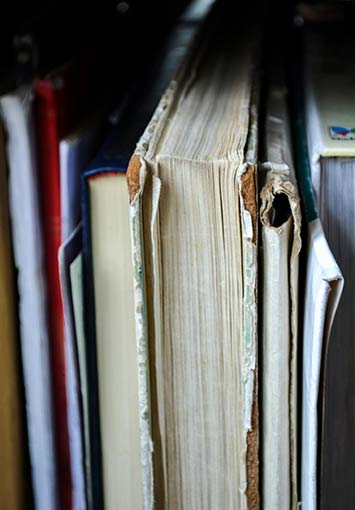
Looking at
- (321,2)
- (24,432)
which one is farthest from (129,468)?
(321,2)

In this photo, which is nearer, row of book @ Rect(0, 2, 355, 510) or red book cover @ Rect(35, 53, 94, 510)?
row of book @ Rect(0, 2, 355, 510)

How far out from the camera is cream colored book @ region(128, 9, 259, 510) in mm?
384

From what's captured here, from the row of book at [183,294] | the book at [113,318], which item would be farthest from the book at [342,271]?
the book at [113,318]

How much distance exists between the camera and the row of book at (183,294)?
39 centimetres

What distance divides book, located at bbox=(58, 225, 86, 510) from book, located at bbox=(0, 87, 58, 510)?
0.02 m

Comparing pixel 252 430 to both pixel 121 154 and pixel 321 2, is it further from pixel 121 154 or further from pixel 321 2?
pixel 321 2

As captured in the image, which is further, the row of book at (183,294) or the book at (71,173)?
the book at (71,173)

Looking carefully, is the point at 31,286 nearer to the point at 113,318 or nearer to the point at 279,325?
the point at 113,318

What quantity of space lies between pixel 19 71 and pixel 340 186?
8.4 inches

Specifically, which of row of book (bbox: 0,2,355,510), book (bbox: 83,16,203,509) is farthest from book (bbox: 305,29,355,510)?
book (bbox: 83,16,203,509)

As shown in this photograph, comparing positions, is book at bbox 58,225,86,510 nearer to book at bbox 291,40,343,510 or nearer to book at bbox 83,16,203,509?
book at bbox 83,16,203,509

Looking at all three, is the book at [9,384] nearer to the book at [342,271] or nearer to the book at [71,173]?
the book at [71,173]

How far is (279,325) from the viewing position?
392 mm

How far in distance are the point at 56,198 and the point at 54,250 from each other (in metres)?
0.03
